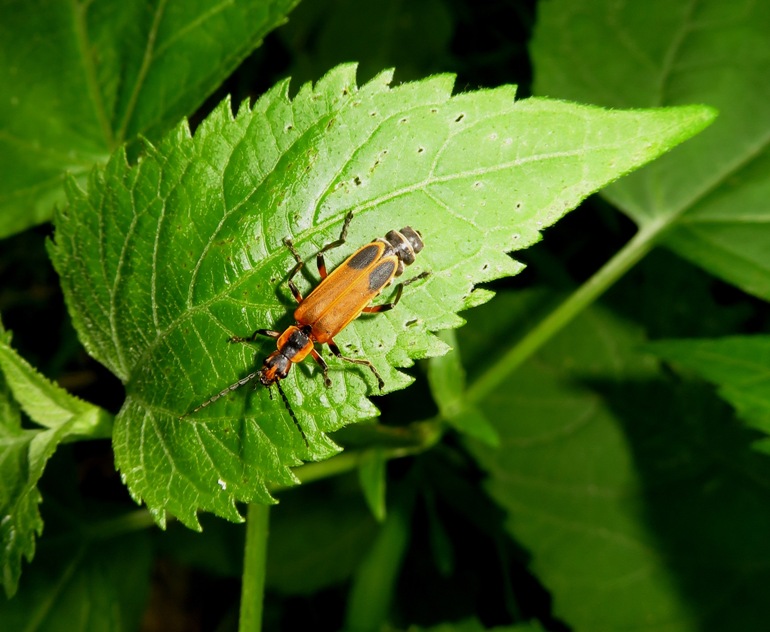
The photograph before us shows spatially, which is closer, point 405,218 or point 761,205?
point 405,218

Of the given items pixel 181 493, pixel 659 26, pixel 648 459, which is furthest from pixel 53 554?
pixel 659 26

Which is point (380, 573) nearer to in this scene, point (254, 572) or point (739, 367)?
point (254, 572)

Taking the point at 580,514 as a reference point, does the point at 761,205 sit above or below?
above

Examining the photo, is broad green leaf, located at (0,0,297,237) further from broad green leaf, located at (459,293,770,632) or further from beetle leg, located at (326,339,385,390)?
broad green leaf, located at (459,293,770,632)

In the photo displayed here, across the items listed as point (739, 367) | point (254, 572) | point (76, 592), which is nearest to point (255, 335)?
point (254, 572)

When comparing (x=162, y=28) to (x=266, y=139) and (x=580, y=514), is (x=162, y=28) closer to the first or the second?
(x=266, y=139)

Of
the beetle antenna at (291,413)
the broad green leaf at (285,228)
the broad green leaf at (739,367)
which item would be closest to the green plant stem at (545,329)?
the broad green leaf at (739,367)
